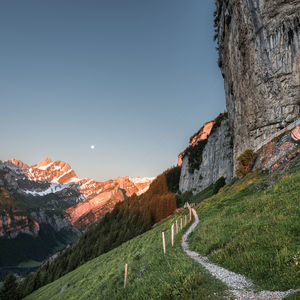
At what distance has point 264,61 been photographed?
1394 inches

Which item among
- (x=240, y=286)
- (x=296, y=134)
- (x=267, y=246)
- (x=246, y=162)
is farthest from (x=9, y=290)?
(x=296, y=134)

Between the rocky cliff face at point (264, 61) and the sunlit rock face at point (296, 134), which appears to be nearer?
the sunlit rock face at point (296, 134)

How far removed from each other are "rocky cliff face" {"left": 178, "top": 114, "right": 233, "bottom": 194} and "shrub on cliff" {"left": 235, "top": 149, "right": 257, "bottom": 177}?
2459 cm

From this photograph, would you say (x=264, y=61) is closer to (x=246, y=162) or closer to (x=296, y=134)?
(x=296, y=134)

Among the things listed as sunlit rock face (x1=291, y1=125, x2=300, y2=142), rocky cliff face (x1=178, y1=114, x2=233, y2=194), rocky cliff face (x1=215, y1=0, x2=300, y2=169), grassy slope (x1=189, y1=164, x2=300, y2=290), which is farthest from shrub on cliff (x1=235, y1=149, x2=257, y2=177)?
rocky cliff face (x1=178, y1=114, x2=233, y2=194)

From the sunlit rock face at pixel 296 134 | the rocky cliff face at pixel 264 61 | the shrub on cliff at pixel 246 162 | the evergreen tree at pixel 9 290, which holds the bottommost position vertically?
the evergreen tree at pixel 9 290

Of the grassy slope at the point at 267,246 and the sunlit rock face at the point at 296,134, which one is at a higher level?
the sunlit rock face at the point at 296,134

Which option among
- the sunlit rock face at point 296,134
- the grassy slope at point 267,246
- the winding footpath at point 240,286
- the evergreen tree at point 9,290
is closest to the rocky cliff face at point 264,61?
the sunlit rock face at point 296,134

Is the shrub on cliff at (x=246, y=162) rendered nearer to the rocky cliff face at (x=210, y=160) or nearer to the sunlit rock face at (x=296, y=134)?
the sunlit rock face at (x=296, y=134)

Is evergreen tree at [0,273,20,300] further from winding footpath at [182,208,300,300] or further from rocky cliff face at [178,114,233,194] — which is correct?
winding footpath at [182,208,300,300]

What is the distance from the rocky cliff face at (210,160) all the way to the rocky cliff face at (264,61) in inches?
1118

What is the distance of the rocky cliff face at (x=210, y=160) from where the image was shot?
71.9m

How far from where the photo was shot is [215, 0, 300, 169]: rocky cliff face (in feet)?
107

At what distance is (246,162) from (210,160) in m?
45.4
